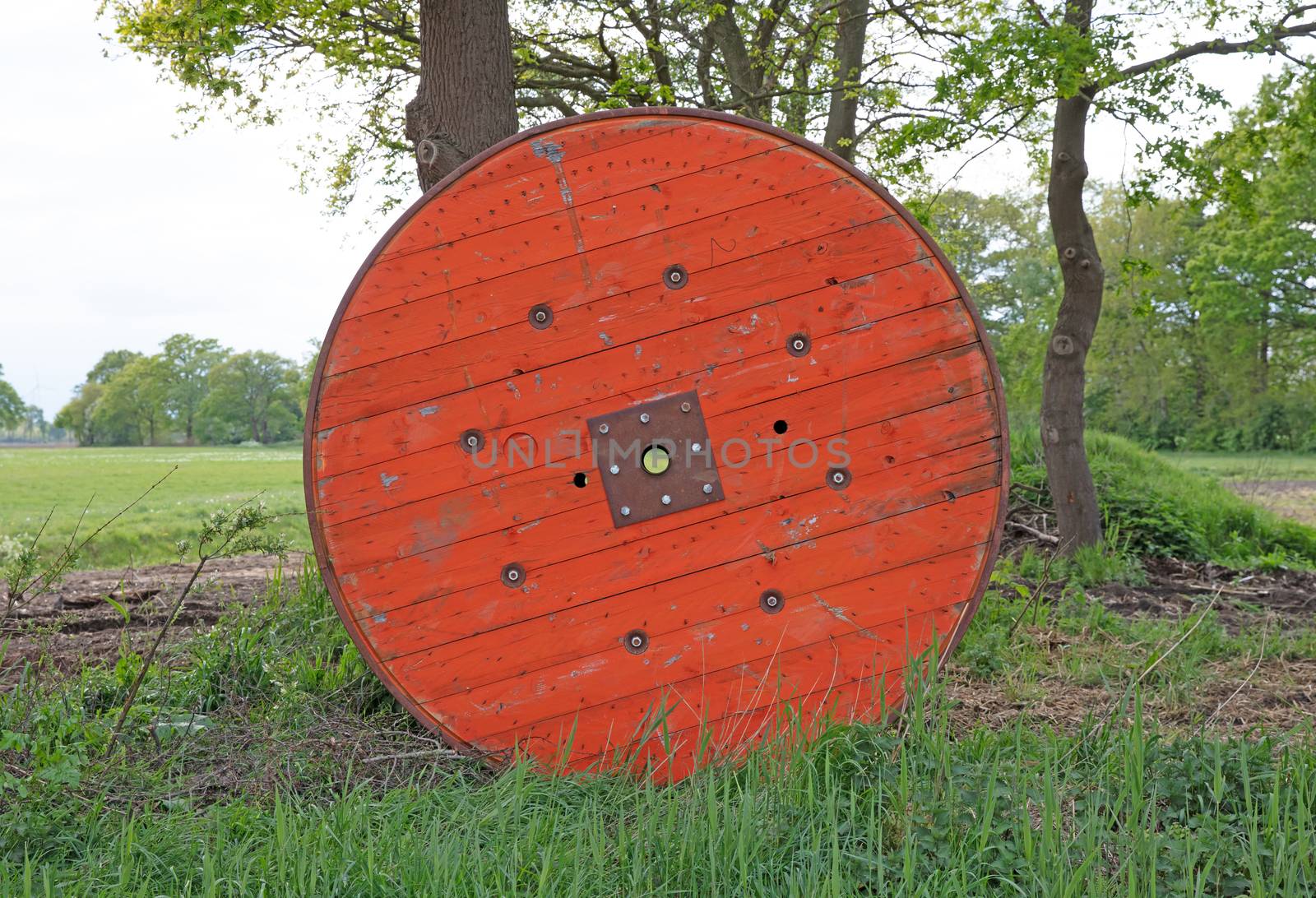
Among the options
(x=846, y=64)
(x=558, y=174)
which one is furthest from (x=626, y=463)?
(x=846, y=64)

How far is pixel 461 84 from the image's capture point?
4.02 metres

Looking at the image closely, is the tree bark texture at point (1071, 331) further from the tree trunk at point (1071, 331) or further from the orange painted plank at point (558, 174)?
the orange painted plank at point (558, 174)

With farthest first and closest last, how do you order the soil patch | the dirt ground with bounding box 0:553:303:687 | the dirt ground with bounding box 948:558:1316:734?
the soil patch < the dirt ground with bounding box 0:553:303:687 < the dirt ground with bounding box 948:558:1316:734

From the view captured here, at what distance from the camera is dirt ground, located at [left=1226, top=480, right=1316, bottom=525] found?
10.7 m

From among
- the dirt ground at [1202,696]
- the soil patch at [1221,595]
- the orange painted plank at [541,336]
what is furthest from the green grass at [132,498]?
the soil patch at [1221,595]

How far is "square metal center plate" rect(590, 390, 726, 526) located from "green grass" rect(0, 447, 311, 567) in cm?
130

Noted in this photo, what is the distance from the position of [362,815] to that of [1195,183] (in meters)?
6.37

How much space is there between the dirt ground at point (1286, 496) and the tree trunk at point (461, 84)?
8.35 metres

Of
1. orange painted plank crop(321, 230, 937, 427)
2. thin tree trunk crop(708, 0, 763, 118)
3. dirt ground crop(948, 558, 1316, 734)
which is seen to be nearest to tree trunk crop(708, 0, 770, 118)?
thin tree trunk crop(708, 0, 763, 118)

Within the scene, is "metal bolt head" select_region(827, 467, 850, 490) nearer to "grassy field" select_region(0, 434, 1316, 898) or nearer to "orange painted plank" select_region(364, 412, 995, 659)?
"orange painted plank" select_region(364, 412, 995, 659)

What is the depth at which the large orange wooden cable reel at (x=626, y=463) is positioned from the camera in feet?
9.00

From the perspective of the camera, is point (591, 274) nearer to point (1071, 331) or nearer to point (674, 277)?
point (674, 277)

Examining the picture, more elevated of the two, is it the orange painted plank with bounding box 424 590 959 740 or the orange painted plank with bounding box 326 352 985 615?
the orange painted plank with bounding box 326 352 985 615

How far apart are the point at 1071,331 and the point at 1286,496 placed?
876 cm
